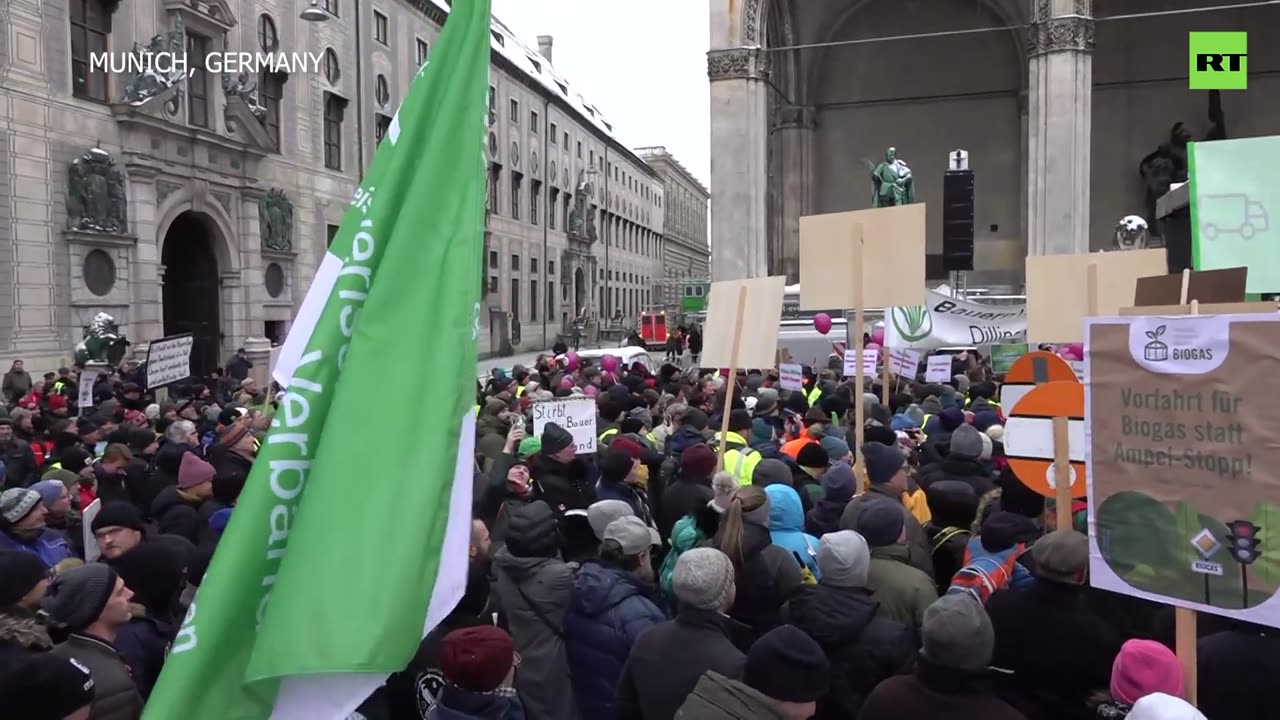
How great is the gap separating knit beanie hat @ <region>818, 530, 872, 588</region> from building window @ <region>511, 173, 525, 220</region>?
140 feet

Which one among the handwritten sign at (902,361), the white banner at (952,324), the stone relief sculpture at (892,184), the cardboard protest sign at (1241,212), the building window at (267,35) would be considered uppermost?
the building window at (267,35)

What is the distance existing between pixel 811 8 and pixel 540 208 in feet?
79.1

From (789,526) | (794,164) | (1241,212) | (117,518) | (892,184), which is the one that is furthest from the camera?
(794,164)

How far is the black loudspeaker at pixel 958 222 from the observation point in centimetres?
1923

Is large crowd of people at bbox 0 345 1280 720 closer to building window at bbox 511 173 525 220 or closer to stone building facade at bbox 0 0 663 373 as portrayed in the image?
stone building facade at bbox 0 0 663 373

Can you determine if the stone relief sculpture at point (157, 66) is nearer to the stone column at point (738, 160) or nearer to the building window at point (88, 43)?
the building window at point (88, 43)

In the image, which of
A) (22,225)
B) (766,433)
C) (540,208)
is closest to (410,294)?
(766,433)

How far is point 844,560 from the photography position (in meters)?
3.45

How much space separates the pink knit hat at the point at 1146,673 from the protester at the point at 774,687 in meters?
0.82

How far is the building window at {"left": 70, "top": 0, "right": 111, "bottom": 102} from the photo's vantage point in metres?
19.5

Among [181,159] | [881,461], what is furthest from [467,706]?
[181,159]

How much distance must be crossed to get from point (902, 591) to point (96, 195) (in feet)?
67.0

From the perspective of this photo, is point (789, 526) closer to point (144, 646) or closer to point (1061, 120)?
point (144, 646)

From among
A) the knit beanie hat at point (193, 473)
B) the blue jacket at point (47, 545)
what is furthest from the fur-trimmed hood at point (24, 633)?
the knit beanie hat at point (193, 473)
